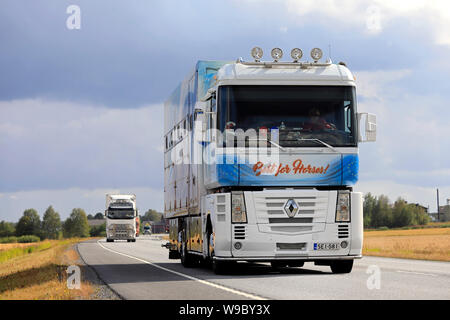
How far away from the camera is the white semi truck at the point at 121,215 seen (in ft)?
202

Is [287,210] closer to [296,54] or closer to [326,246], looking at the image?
[326,246]

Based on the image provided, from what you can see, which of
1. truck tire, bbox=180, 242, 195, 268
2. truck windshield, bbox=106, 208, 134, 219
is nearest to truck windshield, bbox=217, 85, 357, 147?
truck tire, bbox=180, 242, 195, 268

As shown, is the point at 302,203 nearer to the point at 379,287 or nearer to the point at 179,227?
the point at 379,287

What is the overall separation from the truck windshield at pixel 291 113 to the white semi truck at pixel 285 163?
0.8 inches

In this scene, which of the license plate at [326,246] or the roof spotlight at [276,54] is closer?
the license plate at [326,246]

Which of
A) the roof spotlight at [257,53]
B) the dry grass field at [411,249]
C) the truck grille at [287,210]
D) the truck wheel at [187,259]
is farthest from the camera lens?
the dry grass field at [411,249]

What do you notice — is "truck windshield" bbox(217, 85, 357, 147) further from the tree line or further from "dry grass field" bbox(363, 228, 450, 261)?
the tree line

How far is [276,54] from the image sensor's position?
1741 cm

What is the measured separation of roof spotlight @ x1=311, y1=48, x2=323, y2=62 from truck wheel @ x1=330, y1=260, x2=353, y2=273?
4.57 metres

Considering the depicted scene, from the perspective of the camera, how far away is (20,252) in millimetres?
53625

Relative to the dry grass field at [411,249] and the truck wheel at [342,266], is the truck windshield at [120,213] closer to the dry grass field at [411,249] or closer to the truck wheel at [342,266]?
the dry grass field at [411,249]

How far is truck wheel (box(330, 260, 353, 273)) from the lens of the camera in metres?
17.7

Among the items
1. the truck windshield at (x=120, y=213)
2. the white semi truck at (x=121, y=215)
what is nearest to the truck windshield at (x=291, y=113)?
the white semi truck at (x=121, y=215)

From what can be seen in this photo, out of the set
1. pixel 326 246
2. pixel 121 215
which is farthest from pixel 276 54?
pixel 121 215
